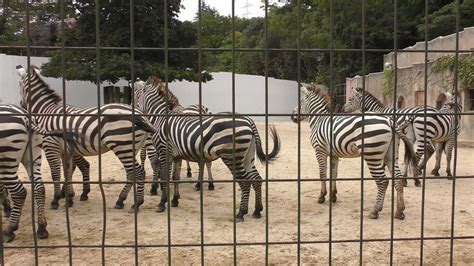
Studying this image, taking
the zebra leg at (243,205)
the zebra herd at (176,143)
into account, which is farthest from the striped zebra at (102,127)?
the zebra leg at (243,205)

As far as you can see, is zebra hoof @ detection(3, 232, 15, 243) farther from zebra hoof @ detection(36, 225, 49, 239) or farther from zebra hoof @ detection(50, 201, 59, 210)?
zebra hoof @ detection(50, 201, 59, 210)

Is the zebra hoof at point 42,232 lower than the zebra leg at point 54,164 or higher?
lower

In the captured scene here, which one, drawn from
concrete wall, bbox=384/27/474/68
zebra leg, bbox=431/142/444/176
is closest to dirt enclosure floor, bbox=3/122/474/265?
zebra leg, bbox=431/142/444/176

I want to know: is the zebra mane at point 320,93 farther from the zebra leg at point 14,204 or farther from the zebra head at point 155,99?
the zebra leg at point 14,204

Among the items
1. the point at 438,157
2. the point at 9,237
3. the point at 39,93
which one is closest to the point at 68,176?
the point at 9,237

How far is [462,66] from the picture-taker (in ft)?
46.7

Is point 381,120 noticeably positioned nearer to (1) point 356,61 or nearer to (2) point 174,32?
(2) point 174,32

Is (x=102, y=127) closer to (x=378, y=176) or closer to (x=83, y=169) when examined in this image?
(x=83, y=169)

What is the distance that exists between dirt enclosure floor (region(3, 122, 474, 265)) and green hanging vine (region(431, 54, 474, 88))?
6929mm

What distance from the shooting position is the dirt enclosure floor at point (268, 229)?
167 inches

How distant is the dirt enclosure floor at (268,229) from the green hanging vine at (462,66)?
6.93 meters

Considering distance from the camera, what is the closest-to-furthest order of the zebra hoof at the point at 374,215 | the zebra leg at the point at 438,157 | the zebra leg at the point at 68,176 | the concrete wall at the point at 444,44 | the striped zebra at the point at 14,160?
the zebra leg at the point at 68,176, the striped zebra at the point at 14,160, the zebra hoof at the point at 374,215, the zebra leg at the point at 438,157, the concrete wall at the point at 444,44

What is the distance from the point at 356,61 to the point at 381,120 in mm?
22611

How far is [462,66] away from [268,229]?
39.4ft
